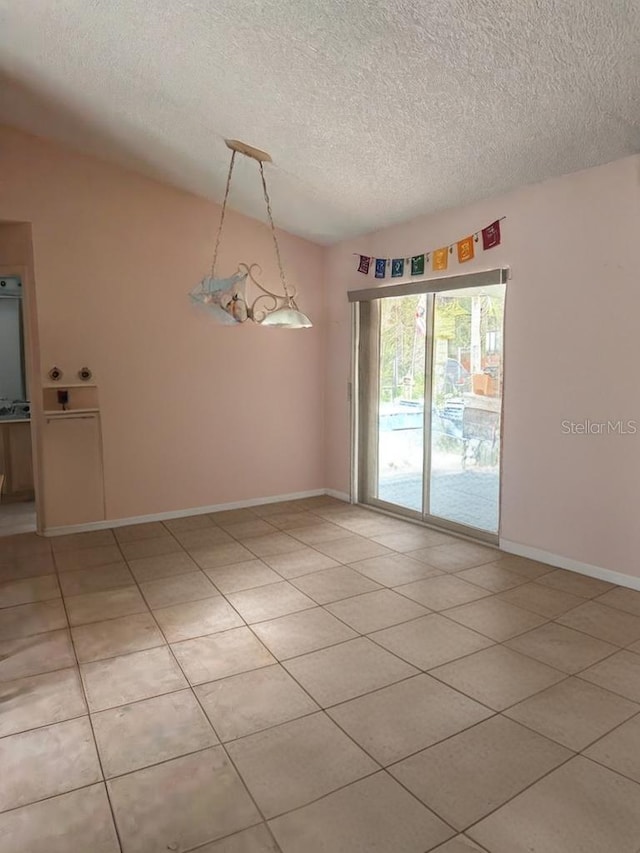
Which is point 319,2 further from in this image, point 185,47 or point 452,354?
point 452,354

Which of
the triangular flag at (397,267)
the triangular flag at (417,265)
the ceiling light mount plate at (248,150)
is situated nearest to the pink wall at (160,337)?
the triangular flag at (397,267)

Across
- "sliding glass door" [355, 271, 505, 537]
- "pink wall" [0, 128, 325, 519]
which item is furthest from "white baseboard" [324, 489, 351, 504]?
"pink wall" [0, 128, 325, 519]

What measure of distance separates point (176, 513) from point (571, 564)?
3220mm

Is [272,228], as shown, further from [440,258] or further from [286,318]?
[286,318]

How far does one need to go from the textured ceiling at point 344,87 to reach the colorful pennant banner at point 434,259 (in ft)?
0.91

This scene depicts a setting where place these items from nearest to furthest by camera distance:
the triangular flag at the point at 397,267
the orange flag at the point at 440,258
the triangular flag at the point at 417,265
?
the orange flag at the point at 440,258 → the triangular flag at the point at 417,265 → the triangular flag at the point at 397,267

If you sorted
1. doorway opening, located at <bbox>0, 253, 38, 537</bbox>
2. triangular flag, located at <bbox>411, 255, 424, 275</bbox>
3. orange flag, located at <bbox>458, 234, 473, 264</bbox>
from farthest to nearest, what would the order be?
doorway opening, located at <bbox>0, 253, 38, 537</bbox>
triangular flag, located at <bbox>411, 255, 424, 275</bbox>
orange flag, located at <bbox>458, 234, 473, 264</bbox>

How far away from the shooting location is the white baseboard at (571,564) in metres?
3.36

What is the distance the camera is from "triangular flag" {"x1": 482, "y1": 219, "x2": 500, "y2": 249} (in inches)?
154

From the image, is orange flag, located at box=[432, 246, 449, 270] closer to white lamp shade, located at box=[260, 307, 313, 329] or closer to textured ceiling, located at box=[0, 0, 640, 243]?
textured ceiling, located at box=[0, 0, 640, 243]

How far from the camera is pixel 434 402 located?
460cm

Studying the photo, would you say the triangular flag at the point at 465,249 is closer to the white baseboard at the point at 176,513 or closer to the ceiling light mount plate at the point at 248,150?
the ceiling light mount plate at the point at 248,150

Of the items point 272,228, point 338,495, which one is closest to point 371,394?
point 338,495

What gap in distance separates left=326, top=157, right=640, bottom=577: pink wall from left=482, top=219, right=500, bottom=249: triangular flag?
45 mm
